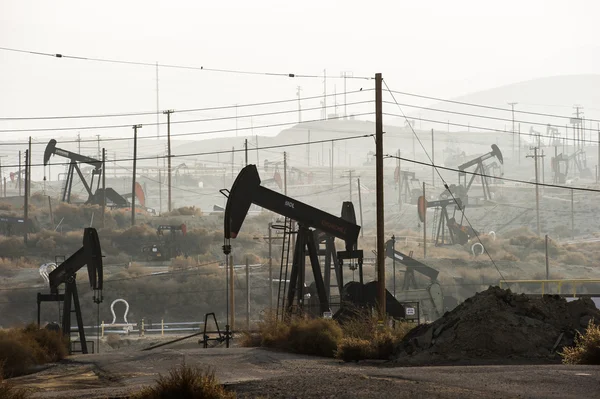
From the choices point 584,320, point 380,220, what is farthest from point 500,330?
point 380,220

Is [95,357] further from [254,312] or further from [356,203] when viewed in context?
[356,203]

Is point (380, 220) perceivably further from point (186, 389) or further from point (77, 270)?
point (186, 389)

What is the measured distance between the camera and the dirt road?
11.4m

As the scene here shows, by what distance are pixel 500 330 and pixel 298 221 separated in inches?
375

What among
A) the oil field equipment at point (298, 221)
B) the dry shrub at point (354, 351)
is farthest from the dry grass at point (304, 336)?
the oil field equipment at point (298, 221)

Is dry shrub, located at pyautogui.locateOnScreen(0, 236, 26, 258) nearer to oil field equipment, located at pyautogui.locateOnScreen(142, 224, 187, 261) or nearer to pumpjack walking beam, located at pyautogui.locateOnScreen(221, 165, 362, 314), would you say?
oil field equipment, located at pyautogui.locateOnScreen(142, 224, 187, 261)

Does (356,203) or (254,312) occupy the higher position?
(356,203)

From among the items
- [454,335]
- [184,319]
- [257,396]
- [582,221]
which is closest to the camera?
[257,396]

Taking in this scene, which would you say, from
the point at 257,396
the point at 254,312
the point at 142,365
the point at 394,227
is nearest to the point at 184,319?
the point at 254,312

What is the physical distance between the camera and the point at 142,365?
19312 mm

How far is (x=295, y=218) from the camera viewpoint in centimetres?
2614

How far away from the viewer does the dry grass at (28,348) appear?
19.8m

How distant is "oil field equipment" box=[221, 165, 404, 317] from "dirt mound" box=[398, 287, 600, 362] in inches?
254

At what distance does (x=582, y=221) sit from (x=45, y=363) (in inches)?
3711
